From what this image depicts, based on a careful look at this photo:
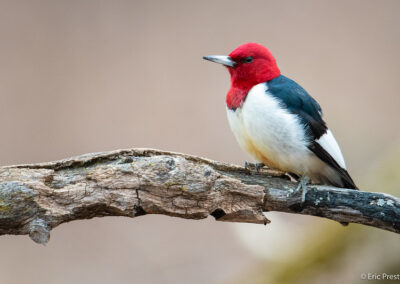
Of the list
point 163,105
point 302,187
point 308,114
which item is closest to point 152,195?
point 302,187

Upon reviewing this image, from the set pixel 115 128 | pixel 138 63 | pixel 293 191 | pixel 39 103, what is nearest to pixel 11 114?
pixel 39 103

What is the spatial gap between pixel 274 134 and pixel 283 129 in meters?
0.06

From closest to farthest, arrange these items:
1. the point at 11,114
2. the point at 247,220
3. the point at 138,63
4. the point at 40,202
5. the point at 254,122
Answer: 1. the point at 40,202
2. the point at 247,220
3. the point at 254,122
4. the point at 11,114
5. the point at 138,63

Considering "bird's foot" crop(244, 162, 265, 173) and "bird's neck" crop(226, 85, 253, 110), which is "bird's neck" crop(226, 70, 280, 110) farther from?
"bird's foot" crop(244, 162, 265, 173)

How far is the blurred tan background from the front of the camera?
16.3 ft

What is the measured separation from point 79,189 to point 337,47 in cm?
429

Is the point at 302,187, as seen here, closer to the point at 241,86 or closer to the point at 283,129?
the point at 283,129

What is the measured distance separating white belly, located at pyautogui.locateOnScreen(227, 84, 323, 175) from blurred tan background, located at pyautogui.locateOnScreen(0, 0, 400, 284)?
1.14 m

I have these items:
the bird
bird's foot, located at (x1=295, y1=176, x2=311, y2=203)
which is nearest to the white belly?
the bird

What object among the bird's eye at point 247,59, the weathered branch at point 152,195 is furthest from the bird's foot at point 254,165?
the bird's eye at point 247,59

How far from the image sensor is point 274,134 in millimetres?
3152

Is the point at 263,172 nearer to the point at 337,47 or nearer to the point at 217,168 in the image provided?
the point at 217,168

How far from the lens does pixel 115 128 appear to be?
5582 mm

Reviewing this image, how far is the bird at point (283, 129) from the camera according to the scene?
3164 millimetres
